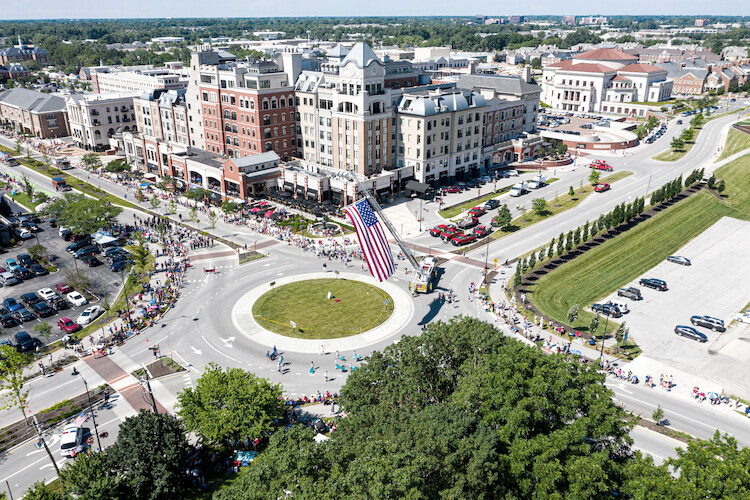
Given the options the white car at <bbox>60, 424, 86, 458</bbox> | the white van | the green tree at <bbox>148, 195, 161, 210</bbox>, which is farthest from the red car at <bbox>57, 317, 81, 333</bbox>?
the white van

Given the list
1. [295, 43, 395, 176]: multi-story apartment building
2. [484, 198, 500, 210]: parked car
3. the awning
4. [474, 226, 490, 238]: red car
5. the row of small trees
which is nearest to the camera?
the row of small trees

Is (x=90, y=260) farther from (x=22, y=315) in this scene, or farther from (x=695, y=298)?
(x=695, y=298)

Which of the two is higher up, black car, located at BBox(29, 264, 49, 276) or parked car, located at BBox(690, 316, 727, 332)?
black car, located at BBox(29, 264, 49, 276)

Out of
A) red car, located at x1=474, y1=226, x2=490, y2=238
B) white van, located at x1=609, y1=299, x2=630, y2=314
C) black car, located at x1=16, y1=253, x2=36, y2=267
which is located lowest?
white van, located at x1=609, y1=299, x2=630, y2=314

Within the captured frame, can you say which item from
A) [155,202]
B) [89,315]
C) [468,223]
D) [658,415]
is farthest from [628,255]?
[155,202]

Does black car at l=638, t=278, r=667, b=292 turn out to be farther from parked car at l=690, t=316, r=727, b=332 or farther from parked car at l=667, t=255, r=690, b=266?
parked car at l=667, t=255, r=690, b=266

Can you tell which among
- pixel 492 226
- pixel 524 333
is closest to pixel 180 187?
pixel 492 226
